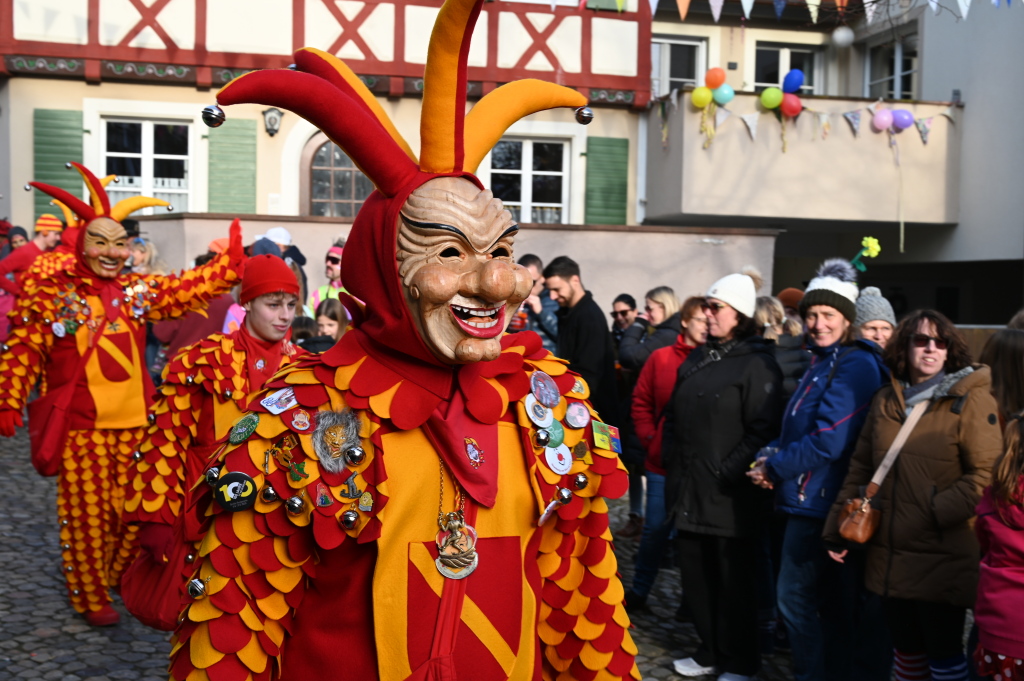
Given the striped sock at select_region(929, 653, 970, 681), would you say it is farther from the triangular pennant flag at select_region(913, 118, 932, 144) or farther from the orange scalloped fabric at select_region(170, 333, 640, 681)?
A: the triangular pennant flag at select_region(913, 118, 932, 144)

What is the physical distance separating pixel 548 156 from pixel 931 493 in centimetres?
1296

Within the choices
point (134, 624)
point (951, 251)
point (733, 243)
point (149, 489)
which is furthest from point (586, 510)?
point (951, 251)

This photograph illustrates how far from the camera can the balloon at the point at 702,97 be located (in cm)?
1484

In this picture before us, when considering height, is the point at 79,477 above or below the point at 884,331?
below

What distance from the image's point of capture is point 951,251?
16.6 meters

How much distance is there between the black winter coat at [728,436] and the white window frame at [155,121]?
11600 millimetres

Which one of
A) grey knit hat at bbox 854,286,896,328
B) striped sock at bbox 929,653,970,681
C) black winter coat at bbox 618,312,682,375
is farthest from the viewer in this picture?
black winter coat at bbox 618,312,682,375

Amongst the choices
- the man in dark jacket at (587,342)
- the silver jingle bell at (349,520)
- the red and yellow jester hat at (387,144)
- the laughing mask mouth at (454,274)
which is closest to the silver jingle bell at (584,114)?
the red and yellow jester hat at (387,144)

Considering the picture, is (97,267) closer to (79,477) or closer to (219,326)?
(79,477)

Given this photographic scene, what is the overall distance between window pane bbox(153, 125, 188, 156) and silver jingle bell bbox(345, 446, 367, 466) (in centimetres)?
1436

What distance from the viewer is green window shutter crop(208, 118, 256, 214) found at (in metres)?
15.2

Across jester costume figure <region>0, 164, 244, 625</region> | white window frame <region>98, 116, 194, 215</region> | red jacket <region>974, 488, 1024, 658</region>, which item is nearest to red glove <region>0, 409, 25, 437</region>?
jester costume figure <region>0, 164, 244, 625</region>

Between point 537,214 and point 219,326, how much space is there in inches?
373

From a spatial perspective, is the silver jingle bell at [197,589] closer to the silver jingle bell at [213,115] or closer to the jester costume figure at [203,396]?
the silver jingle bell at [213,115]
